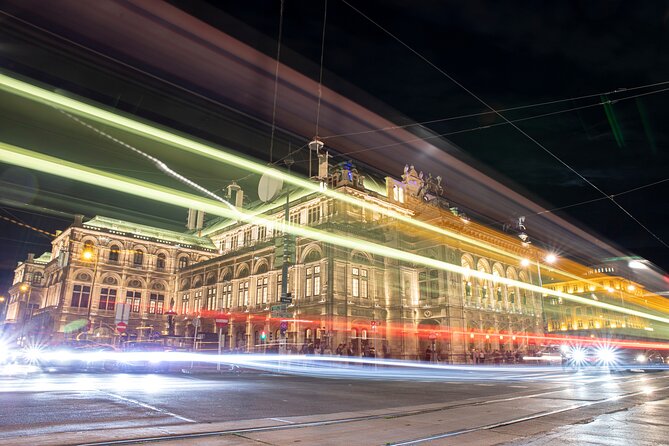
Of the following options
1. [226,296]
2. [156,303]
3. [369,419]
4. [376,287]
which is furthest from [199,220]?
[369,419]

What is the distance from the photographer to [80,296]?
59219mm

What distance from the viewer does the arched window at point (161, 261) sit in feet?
221

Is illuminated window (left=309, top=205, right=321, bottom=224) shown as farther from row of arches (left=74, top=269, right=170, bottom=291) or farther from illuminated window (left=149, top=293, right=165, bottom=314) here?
illuminated window (left=149, top=293, right=165, bottom=314)

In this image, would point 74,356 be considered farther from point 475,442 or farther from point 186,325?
point 186,325

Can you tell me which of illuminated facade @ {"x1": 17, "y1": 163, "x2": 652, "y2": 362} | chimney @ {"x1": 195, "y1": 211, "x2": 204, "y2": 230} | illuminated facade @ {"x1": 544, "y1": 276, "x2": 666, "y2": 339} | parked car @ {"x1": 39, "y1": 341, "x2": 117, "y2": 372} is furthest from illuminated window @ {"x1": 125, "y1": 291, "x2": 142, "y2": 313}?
illuminated facade @ {"x1": 544, "y1": 276, "x2": 666, "y2": 339}

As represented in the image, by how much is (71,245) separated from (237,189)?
24.5 metres

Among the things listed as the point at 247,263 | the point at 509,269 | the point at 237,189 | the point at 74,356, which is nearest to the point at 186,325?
the point at 247,263

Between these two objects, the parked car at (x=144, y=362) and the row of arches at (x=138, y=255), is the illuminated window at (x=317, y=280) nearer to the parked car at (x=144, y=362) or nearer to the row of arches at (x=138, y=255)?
the parked car at (x=144, y=362)

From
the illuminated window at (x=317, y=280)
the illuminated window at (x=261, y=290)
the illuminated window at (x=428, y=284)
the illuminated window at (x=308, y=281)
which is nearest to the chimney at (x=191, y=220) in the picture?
the illuminated window at (x=261, y=290)

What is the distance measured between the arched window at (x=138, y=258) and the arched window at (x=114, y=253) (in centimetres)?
241

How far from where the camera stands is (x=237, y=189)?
67.4 meters

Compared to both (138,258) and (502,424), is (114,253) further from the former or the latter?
(502,424)

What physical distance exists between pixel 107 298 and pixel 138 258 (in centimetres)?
736

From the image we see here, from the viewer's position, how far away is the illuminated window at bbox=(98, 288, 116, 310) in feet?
201
